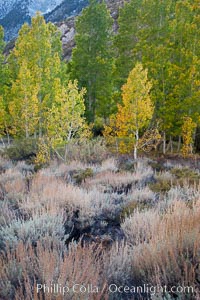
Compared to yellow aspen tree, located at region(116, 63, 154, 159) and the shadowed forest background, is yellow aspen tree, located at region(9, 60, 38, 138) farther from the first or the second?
yellow aspen tree, located at region(116, 63, 154, 159)

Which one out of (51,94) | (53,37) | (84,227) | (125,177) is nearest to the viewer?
(84,227)

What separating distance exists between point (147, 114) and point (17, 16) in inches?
6685

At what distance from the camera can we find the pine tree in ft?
78.8

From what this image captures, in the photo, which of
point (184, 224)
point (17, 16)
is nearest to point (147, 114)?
point (184, 224)

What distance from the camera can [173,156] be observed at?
58.6 feet

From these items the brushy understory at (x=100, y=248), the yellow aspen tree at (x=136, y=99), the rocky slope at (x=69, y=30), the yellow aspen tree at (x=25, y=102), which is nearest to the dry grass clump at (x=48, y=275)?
the brushy understory at (x=100, y=248)

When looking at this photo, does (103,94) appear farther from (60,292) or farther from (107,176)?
(60,292)

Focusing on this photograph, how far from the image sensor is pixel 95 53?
957 inches

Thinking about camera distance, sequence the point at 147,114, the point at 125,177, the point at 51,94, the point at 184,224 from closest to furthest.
A: the point at 184,224 → the point at 125,177 → the point at 147,114 → the point at 51,94

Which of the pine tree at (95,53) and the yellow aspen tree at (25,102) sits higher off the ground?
the pine tree at (95,53)

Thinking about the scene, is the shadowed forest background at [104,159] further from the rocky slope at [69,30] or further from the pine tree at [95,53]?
the rocky slope at [69,30]

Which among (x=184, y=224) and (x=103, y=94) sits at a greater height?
(x=103, y=94)

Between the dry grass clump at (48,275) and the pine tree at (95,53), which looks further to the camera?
the pine tree at (95,53)

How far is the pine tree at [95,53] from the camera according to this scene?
24.0 meters
